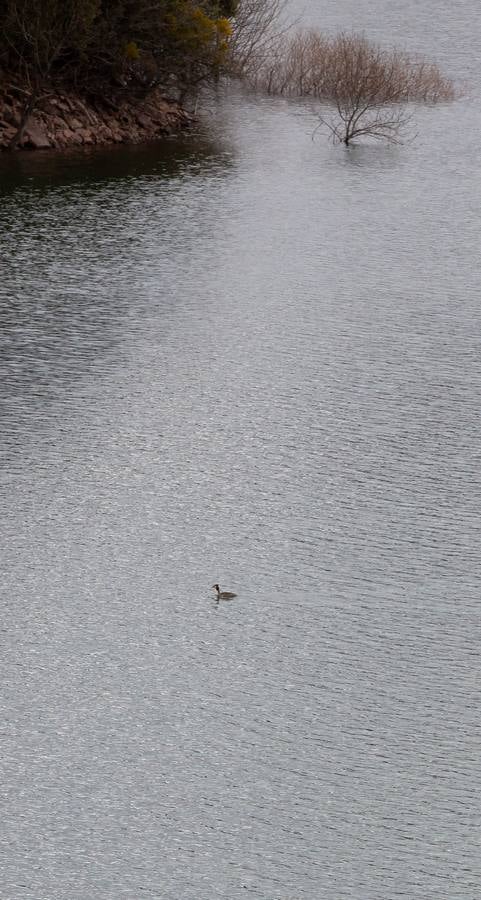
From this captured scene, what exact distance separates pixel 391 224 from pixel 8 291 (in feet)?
30.6

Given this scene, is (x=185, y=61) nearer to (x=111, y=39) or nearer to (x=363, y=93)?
(x=111, y=39)

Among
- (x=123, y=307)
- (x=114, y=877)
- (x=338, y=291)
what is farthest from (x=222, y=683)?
(x=338, y=291)

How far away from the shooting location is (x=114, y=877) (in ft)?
29.7

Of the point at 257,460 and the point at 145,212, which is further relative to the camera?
the point at 145,212

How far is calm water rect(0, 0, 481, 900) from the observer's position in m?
9.59

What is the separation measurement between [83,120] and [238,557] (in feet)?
79.0

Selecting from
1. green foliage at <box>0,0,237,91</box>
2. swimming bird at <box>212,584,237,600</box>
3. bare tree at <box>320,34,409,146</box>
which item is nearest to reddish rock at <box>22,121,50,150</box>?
green foliage at <box>0,0,237,91</box>

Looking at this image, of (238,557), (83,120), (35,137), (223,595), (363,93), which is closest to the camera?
(223,595)

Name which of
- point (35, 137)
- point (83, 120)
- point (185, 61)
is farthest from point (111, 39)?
point (35, 137)

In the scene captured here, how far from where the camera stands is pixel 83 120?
117 ft

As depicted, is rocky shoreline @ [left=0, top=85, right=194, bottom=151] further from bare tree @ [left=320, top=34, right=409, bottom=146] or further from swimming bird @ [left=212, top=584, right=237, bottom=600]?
swimming bird @ [left=212, top=584, right=237, bottom=600]

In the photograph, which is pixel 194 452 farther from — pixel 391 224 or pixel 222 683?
pixel 391 224

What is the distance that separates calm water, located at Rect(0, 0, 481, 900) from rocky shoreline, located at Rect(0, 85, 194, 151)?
668 cm

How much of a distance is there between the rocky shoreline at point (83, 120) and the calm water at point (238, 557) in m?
6.68
